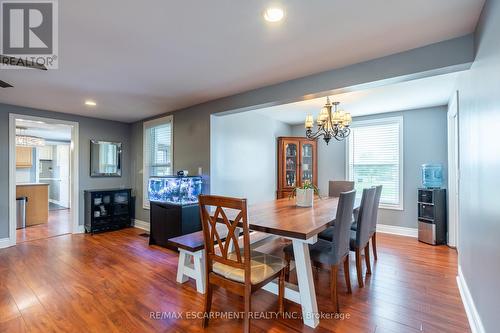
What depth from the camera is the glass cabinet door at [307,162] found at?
5461 millimetres

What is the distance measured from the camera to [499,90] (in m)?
1.33

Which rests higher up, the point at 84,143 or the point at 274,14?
the point at 274,14

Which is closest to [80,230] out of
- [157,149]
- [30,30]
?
[157,149]

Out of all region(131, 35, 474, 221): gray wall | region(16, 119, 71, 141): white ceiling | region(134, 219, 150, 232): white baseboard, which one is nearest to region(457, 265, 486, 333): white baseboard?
region(131, 35, 474, 221): gray wall

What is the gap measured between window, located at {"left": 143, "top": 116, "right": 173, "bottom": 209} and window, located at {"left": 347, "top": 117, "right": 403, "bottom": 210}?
3651 mm

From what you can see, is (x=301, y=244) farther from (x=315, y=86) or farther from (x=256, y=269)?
(x=315, y=86)

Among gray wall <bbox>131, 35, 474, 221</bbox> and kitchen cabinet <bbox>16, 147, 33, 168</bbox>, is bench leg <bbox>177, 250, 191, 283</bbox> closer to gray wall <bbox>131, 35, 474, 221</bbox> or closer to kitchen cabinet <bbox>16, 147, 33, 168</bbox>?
gray wall <bbox>131, 35, 474, 221</bbox>

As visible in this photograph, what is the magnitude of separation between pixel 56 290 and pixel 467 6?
4157 mm

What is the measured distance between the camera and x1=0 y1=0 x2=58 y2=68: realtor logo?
163 cm

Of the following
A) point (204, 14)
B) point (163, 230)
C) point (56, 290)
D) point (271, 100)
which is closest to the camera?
point (204, 14)

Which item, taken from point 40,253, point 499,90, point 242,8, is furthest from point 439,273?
point 40,253

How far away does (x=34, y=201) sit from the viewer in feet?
17.5

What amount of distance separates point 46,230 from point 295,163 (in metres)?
5.29

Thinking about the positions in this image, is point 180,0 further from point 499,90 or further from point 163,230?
point 163,230
